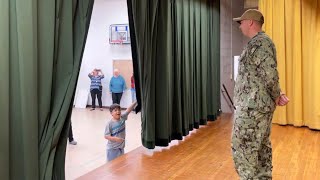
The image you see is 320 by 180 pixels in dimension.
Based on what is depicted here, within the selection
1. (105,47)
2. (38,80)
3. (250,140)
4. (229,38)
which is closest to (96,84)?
(105,47)

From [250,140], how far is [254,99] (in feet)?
1.09

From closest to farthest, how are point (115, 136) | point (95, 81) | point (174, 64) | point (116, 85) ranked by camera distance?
point (115, 136)
point (174, 64)
point (116, 85)
point (95, 81)

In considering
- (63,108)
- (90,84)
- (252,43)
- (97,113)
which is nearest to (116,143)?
(63,108)

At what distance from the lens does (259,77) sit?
2.67 meters

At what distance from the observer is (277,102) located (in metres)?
2.75

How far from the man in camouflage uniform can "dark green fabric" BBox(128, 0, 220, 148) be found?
180cm

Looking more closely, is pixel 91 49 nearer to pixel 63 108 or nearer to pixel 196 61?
pixel 196 61

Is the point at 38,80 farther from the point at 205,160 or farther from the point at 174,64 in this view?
the point at 174,64

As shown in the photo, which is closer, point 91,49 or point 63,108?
point 63,108

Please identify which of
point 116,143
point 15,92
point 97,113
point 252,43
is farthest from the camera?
point 97,113

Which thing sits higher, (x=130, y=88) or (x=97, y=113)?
(x=130, y=88)

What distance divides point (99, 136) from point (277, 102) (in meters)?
5.16

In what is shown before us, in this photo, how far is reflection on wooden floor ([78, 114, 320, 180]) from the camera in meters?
3.69

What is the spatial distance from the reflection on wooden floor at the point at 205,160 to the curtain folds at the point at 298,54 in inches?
26.6
